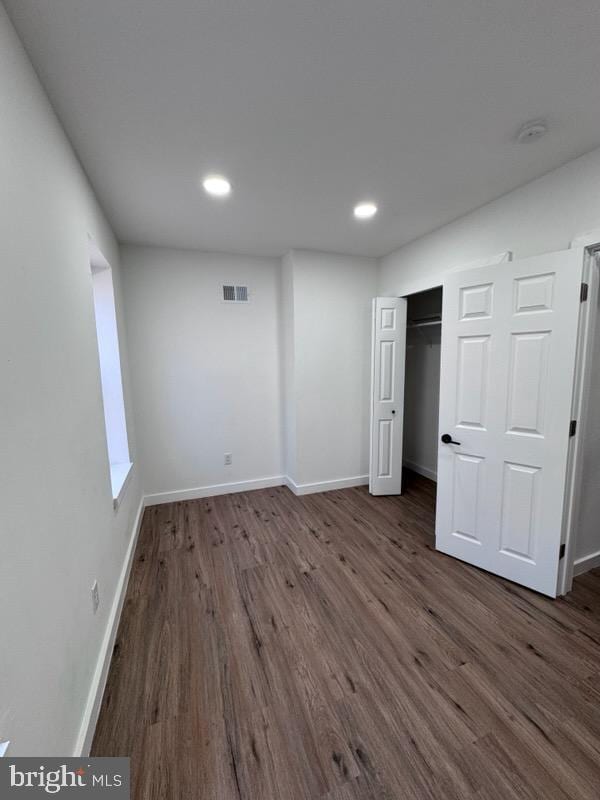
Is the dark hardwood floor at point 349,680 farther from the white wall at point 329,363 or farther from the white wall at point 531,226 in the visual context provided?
the white wall at point 329,363

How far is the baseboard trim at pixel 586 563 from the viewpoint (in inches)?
89.9

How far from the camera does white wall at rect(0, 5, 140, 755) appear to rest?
868 millimetres

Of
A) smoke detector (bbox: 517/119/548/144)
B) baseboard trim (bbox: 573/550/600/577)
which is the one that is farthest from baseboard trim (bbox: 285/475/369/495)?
smoke detector (bbox: 517/119/548/144)

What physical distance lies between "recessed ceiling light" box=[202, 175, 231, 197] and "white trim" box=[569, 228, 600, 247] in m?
2.12

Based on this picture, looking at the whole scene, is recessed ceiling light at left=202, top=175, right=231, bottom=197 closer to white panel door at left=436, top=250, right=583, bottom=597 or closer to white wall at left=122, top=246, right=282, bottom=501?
white wall at left=122, top=246, right=282, bottom=501

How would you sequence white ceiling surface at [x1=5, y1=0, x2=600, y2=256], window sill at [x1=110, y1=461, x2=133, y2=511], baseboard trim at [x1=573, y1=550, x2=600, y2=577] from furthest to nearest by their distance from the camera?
baseboard trim at [x1=573, y1=550, x2=600, y2=577] → window sill at [x1=110, y1=461, x2=133, y2=511] → white ceiling surface at [x1=5, y1=0, x2=600, y2=256]

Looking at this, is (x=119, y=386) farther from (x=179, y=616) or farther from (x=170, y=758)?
(x=170, y=758)

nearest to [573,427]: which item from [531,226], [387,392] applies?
[531,226]

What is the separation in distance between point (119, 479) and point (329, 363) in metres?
2.30

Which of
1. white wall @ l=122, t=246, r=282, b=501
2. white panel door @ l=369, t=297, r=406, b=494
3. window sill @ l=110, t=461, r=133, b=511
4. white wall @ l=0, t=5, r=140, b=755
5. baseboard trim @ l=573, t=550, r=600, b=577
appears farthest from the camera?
white panel door @ l=369, t=297, r=406, b=494

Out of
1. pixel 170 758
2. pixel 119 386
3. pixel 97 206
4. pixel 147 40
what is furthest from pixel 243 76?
pixel 170 758

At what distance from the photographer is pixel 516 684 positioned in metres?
1.51

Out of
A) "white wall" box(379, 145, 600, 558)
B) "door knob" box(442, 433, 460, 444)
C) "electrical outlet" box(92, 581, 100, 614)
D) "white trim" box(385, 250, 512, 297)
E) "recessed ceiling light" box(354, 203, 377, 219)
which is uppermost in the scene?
"recessed ceiling light" box(354, 203, 377, 219)

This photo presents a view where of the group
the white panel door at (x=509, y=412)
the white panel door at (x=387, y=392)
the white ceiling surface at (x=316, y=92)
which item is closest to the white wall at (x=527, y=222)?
the white ceiling surface at (x=316, y=92)
